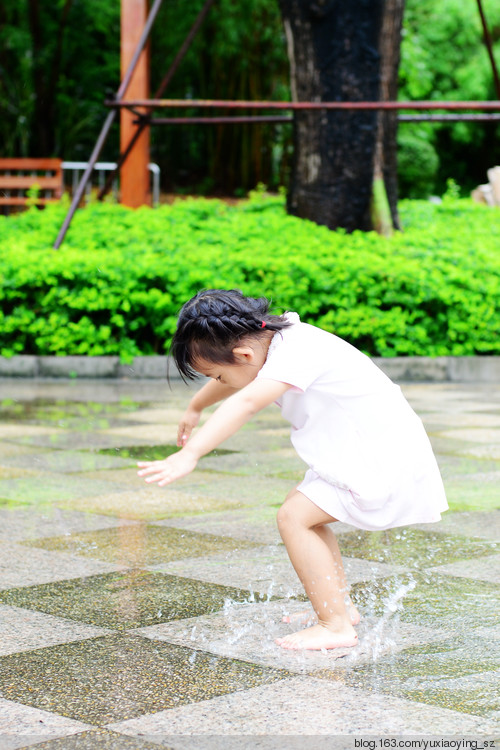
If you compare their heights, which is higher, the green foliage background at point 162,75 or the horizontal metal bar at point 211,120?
the green foliage background at point 162,75

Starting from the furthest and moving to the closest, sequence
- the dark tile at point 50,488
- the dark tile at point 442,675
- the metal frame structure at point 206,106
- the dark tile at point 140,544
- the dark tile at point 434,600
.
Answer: the metal frame structure at point 206,106, the dark tile at point 50,488, the dark tile at point 140,544, the dark tile at point 434,600, the dark tile at point 442,675

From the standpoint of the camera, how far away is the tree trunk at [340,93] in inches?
397

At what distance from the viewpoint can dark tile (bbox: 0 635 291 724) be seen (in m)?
2.42

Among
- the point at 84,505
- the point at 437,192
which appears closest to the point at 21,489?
the point at 84,505

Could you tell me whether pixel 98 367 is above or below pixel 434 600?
below

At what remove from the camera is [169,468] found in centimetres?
269

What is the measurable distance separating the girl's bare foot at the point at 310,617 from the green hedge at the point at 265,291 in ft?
18.0

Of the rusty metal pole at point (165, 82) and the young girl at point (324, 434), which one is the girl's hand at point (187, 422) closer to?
the young girl at point (324, 434)

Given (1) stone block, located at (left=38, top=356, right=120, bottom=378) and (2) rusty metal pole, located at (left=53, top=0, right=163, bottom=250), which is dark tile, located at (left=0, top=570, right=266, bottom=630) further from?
(2) rusty metal pole, located at (left=53, top=0, right=163, bottom=250)

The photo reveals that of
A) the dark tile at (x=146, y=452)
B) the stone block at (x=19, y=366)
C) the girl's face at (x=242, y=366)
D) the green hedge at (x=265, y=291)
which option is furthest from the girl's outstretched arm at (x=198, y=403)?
the stone block at (x=19, y=366)

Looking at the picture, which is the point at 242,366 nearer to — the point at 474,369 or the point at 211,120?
the point at 474,369

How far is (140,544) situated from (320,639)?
117 cm

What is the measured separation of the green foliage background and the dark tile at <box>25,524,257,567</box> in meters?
15.9

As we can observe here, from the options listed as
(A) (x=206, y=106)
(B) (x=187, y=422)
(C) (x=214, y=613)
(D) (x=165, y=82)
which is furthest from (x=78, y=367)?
(C) (x=214, y=613)
